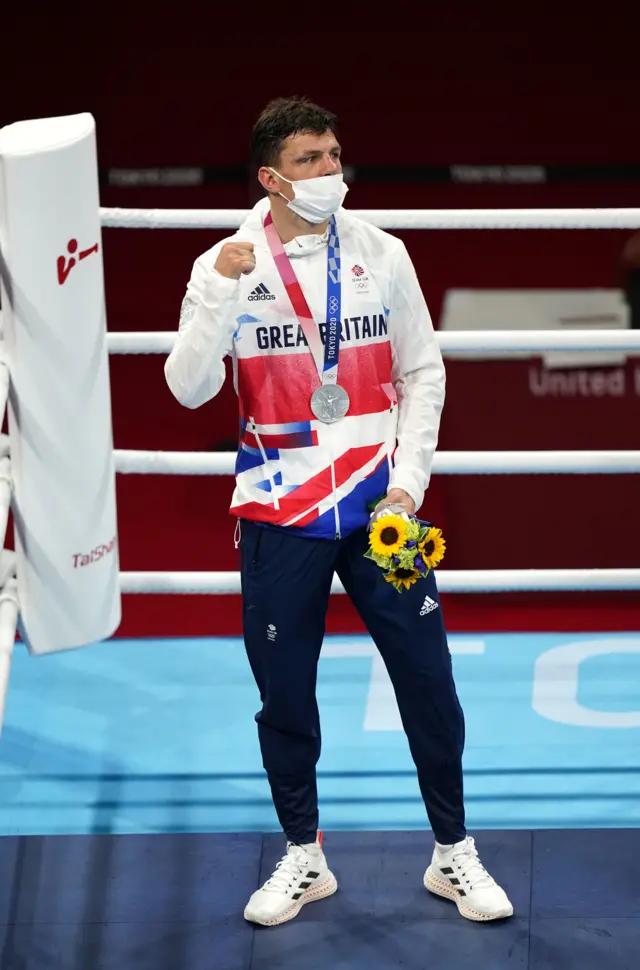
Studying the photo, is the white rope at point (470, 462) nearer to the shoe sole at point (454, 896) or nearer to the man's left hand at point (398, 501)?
the man's left hand at point (398, 501)

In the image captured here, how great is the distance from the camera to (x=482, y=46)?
203 inches

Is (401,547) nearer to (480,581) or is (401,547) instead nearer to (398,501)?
(398,501)

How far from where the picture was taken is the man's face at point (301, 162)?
2211 mm

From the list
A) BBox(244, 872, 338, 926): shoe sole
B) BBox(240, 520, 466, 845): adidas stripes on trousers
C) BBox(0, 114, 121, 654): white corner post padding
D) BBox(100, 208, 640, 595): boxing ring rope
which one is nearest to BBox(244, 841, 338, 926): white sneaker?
BBox(244, 872, 338, 926): shoe sole

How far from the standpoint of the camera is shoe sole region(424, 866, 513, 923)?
2.39 m

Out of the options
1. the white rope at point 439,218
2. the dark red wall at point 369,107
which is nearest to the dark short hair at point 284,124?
the white rope at point 439,218

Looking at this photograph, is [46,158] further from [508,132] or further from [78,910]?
[508,132]

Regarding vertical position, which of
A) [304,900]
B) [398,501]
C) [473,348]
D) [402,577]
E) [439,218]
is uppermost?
[439,218]

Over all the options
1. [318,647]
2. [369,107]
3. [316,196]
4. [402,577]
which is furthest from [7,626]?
[369,107]

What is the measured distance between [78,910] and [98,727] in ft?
2.39

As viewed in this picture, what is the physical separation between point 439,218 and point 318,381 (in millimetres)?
764

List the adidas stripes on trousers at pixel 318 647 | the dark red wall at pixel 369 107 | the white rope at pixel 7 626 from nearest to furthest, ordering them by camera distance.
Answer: the white rope at pixel 7 626, the adidas stripes on trousers at pixel 318 647, the dark red wall at pixel 369 107

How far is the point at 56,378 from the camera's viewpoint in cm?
225

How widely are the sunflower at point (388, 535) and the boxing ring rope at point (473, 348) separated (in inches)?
29.1
